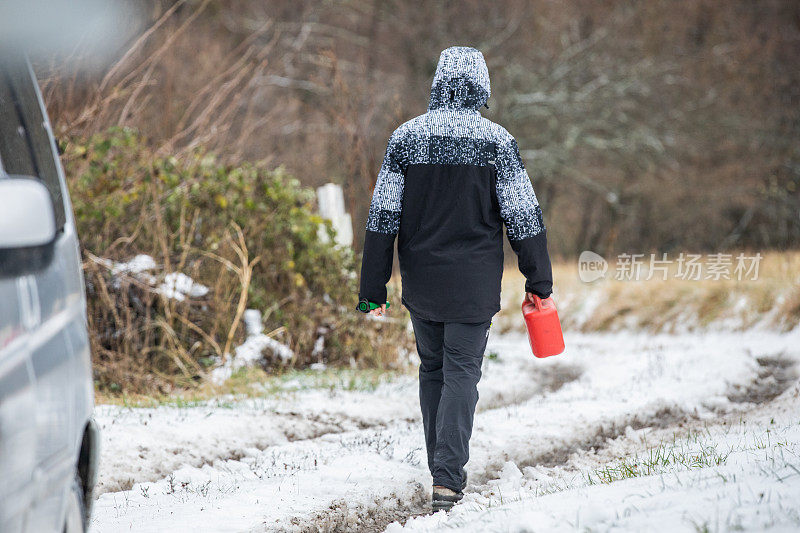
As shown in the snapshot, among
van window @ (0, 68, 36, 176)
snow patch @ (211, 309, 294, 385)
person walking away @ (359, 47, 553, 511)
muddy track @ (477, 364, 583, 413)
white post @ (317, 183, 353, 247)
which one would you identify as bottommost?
muddy track @ (477, 364, 583, 413)

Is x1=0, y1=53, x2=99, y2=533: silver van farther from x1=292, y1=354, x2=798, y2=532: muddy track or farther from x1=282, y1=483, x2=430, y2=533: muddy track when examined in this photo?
x1=292, y1=354, x2=798, y2=532: muddy track

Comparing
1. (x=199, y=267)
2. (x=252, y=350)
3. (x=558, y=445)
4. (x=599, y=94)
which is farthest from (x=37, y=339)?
(x=599, y=94)

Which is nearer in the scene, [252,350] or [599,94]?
[252,350]

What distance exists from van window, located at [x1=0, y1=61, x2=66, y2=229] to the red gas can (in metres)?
2.07

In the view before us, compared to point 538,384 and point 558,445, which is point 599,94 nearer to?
point 538,384

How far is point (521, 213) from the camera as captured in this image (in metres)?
3.62

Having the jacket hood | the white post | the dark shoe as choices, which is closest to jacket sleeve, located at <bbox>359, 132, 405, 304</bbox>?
the jacket hood

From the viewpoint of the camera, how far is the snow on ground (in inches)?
113

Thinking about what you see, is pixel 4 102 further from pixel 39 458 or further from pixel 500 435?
pixel 500 435

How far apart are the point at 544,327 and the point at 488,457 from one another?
113cm

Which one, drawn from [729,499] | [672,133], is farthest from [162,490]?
[672,133]

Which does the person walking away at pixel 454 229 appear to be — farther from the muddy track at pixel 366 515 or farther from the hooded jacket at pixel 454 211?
Result: the muddy track at pixel 366 515

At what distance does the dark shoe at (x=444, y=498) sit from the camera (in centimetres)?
364

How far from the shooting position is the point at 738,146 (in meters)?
19.1
